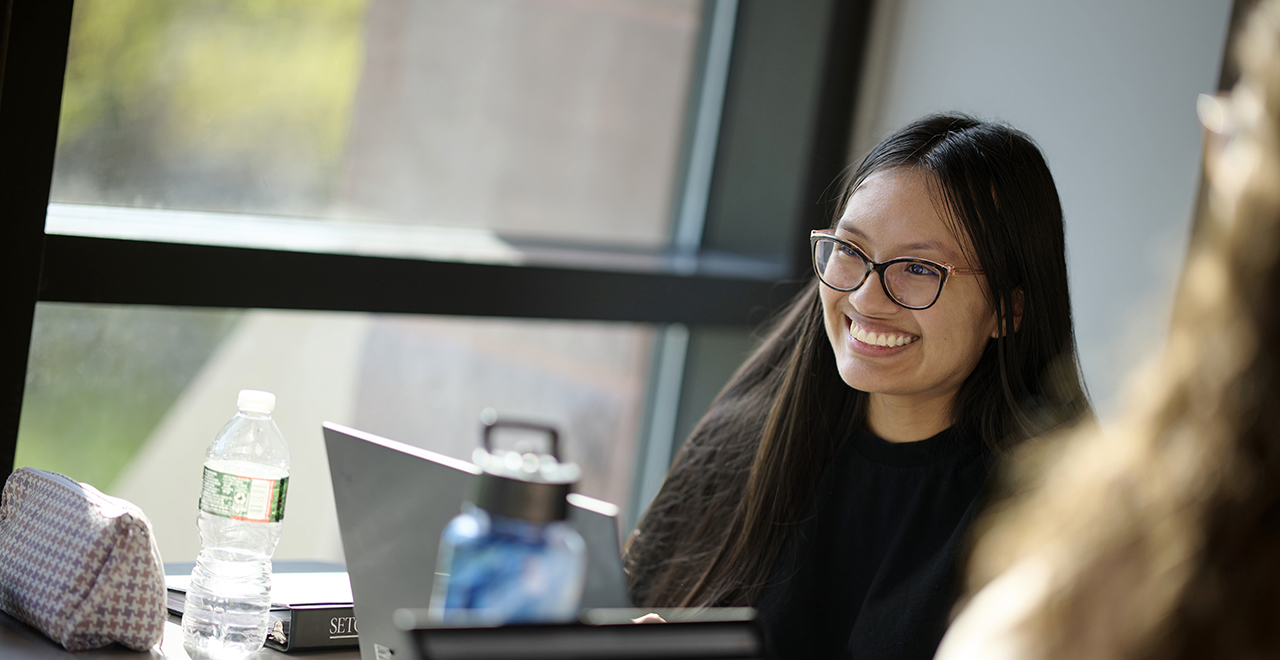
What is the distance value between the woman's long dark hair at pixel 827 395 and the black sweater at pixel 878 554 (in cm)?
3

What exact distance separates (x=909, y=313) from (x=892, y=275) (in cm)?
6

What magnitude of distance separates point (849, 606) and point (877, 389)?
292mm

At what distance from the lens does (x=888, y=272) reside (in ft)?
4.83

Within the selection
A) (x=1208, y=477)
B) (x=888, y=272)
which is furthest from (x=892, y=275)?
(x=1208, y=477)

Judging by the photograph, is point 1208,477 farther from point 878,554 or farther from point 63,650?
point 63,650

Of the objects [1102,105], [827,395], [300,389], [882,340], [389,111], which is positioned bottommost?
[300,389]

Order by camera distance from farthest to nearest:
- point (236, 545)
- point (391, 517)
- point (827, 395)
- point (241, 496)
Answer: point (827, 395) < point (236, 545) < point (241, 496) < point (391, 517)

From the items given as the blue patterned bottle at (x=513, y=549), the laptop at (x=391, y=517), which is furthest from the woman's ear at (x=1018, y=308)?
the blue patterned bottle at (x=513, y=549)

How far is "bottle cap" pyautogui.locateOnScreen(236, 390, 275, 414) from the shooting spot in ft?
4.42

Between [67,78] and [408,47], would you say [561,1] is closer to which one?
[408,47]

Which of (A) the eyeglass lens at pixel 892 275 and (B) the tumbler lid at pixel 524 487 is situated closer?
(B) the tumbler lid at pixel 524 487

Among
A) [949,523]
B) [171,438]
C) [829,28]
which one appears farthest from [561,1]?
[949,523]

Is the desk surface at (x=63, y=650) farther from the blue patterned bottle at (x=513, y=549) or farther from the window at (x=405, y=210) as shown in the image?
the blue patterned bottle at (x=513, y=549)

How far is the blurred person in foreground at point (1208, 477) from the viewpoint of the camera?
19.4 inches
